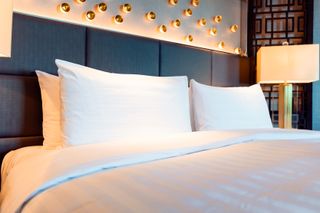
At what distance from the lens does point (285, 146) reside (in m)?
1.42

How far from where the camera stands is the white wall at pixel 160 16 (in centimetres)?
184

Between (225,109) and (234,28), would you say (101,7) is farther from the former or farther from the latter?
(234,28)

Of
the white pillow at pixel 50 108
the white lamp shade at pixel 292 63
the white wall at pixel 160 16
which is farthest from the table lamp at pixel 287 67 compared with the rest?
the white pillow at pixel 50 108

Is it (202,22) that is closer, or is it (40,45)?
(40,45)

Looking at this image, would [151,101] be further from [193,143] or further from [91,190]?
[91,190]

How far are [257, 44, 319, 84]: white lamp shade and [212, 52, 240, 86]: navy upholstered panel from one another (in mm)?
325

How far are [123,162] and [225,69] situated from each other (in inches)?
80.6

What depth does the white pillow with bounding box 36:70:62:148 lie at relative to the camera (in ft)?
4.97

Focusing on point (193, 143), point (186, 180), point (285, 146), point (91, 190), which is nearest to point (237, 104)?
point (285, 146)

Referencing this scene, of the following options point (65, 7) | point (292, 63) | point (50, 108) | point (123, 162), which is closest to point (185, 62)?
point (292, 63)

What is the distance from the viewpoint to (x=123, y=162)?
0.96 metres

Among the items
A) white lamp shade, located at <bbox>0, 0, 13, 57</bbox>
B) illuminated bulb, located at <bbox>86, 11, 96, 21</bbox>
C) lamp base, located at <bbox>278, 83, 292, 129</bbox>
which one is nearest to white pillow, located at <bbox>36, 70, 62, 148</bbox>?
white lamp shade, located at <bbox>0, 0, 13, 57</bbox>

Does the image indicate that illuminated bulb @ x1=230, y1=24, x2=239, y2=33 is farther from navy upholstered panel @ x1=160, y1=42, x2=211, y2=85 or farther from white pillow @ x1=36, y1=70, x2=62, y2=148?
white pillow @ x1=36, y1=70, x2=62, y2=148

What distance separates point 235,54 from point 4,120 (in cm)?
217
